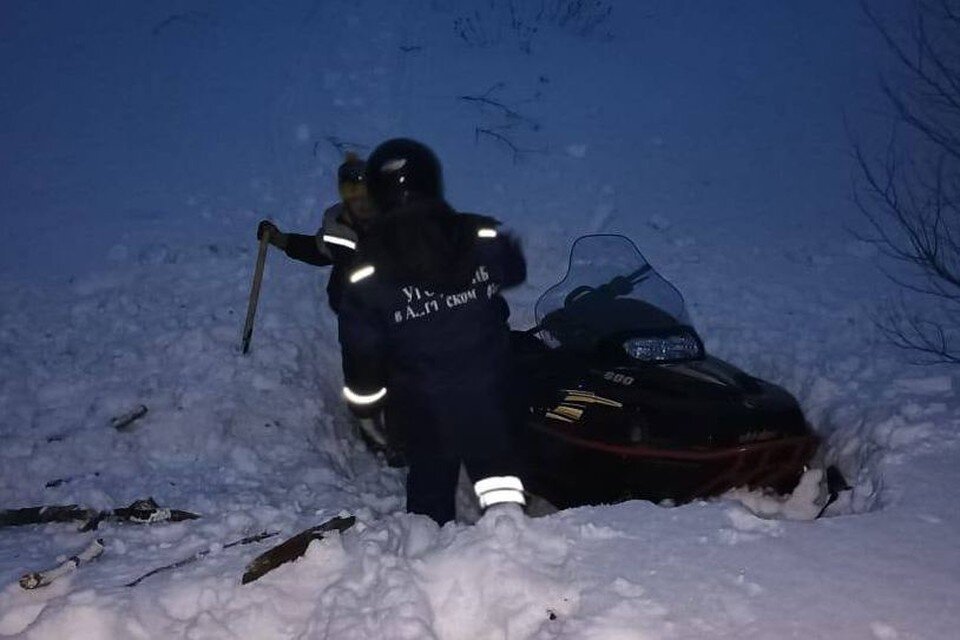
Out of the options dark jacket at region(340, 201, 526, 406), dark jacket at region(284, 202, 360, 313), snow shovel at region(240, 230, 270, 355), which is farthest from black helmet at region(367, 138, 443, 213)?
snow shovel at region(240, 230, 270, 355)

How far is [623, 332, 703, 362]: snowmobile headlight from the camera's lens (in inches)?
158

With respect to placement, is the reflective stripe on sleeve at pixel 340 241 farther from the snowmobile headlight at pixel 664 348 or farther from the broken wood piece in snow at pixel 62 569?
the broken wood piece in snow at pixel 62 569

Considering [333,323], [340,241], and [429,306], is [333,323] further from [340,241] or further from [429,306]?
[429,306]

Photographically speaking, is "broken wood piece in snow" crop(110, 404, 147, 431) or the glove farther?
the glove

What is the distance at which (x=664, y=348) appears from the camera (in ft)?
13.2

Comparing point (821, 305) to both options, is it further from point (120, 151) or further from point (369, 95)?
point (120, 151)

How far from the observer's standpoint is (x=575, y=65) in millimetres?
11078

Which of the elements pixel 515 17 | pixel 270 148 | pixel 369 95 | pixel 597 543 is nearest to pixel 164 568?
pixel 597 543

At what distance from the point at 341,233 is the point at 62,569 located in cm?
253

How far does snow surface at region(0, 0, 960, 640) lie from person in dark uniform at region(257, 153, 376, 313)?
79 cm

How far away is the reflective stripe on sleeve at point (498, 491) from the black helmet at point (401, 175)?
48.2 inches

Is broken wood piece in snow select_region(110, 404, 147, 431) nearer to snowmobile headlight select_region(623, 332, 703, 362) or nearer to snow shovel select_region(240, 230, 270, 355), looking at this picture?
snow shovel select_region(240, 230, 270, 355)

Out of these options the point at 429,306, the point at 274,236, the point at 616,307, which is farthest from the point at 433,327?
the point at 274,236

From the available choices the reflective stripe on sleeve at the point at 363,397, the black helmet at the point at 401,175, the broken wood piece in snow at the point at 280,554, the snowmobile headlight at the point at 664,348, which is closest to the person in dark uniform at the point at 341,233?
the reflective stripe on sleeve at the point at 363,397
